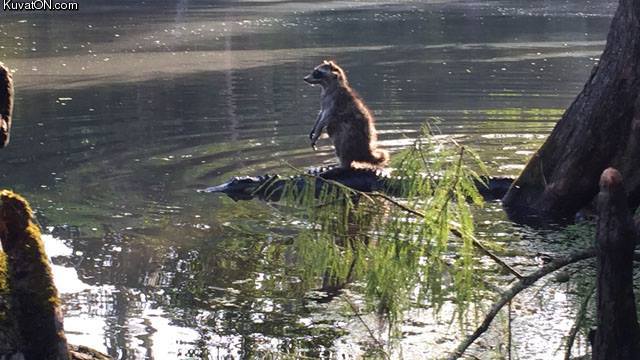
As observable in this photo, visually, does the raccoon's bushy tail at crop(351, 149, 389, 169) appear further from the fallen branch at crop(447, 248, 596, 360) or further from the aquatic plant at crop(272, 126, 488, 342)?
the fallen branch at crop(447, 248, 596, 360)

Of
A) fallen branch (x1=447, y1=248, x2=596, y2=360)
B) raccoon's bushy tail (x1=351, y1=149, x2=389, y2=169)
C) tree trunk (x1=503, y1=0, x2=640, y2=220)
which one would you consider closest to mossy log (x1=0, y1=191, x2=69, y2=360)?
fallen branch (x1=447, y1=248, x2=596, y2=360)

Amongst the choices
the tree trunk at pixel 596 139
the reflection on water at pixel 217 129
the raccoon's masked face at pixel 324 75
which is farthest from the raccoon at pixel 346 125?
the tree trunk at pixel 596 139

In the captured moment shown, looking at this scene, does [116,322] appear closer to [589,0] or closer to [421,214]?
[421,214]

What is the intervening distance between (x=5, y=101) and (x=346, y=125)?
681cm

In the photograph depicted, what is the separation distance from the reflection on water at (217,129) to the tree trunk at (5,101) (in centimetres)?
208

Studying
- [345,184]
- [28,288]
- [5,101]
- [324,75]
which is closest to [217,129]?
[324,75]

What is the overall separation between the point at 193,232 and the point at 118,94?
9.39 metres

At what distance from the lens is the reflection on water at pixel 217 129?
7.51 m

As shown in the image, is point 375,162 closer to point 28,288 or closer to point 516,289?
point 516,289

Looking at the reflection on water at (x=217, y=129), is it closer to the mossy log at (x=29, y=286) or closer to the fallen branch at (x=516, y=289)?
the fallen branch at (x=516, y=289)

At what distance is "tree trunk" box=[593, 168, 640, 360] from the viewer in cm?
450

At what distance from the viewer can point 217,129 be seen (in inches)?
599

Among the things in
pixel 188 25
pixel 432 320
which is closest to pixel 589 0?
pixel 188 25

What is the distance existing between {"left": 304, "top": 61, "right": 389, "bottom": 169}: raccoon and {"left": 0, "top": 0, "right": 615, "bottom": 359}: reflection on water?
2.16ft
